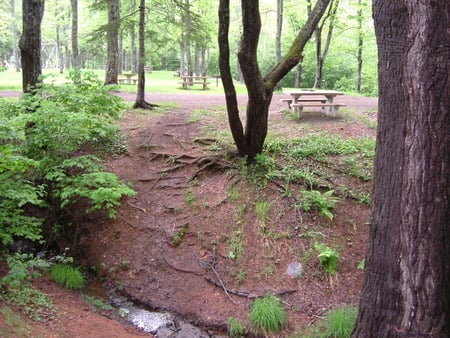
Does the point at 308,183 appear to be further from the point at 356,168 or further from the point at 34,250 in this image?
the point at 34,250

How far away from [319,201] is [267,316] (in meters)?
2.30

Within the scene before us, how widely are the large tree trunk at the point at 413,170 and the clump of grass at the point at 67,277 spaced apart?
4484 mm

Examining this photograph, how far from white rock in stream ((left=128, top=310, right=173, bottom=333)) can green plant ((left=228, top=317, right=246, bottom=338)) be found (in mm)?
861

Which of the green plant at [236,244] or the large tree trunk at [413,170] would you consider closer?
the large tree trunk at [413,170]

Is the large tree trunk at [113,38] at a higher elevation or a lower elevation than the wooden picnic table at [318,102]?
higher

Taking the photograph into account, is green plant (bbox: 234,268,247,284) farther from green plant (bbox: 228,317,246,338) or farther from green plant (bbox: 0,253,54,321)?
green plant (bbox: 0,253,54,321)

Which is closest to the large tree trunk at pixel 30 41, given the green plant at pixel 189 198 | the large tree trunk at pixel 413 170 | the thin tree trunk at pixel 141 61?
the thin tree trunk at pixel 141 61

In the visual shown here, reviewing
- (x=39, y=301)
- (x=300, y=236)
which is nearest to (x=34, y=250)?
(x=39, y=301)

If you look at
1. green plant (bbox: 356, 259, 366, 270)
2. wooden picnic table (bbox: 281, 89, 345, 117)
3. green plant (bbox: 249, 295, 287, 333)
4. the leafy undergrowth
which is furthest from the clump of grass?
wooden picnic table (bbox: 281, 89, 345, 117)

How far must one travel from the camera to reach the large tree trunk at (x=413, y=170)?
10.9 ft

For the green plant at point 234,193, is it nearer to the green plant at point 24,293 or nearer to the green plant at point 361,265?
the green plant at point 361,265

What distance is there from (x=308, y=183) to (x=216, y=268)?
7.75 feet

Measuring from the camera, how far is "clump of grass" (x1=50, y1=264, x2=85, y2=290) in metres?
6.24

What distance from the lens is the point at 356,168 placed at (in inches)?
314
